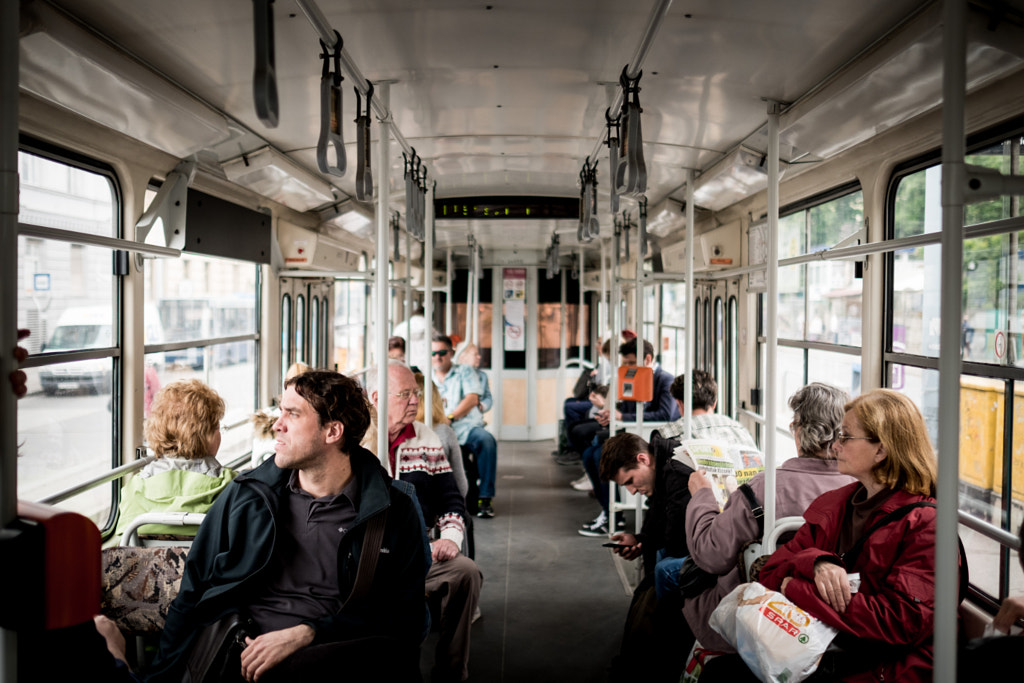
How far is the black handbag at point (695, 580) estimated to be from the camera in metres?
2.75

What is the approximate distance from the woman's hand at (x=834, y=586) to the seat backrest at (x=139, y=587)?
194 cm

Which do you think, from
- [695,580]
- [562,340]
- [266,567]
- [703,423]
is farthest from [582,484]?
[266,567]

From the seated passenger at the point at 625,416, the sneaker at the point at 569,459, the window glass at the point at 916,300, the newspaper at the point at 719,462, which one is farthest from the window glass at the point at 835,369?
the sneaker at the point at 569,459

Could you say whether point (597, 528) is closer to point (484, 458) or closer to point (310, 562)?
point (484, 458)

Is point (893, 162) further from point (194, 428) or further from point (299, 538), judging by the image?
point (194, 428)

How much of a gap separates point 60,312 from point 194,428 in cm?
84

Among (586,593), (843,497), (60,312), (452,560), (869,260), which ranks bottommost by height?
(586,593)

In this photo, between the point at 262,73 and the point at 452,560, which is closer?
the point at 262,73

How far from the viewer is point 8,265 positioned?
3.93ft

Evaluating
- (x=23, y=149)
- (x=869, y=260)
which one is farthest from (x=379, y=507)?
(x=869, y=260)

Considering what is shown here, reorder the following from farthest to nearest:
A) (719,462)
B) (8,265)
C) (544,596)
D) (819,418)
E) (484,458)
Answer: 1. (484,458)
2. (544,596)
3. (719,462)
4. (819,418)
5. (8,265)

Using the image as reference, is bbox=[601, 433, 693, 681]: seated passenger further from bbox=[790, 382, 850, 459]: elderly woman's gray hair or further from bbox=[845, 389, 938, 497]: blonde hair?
bbox=[845, 389, 938, 497]: blonde hair

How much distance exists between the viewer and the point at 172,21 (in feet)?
8.02

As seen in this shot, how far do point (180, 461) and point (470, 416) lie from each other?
161 inches
